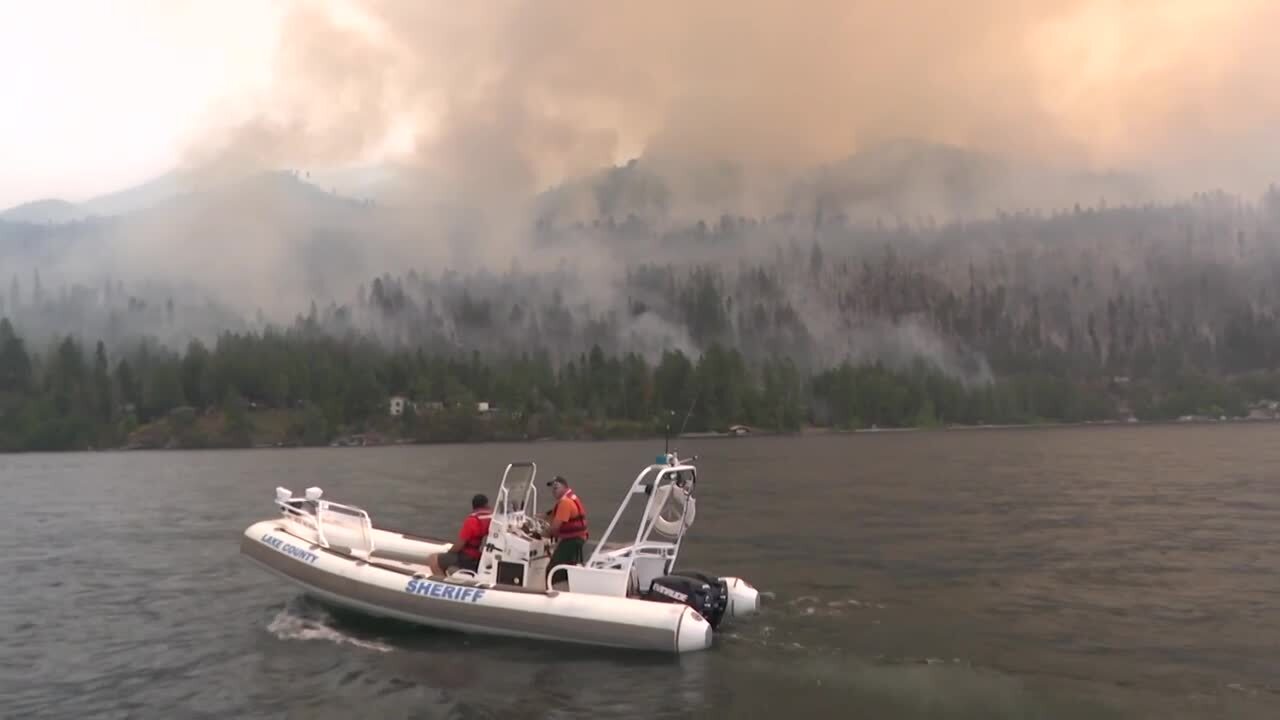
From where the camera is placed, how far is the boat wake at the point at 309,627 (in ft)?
56.3

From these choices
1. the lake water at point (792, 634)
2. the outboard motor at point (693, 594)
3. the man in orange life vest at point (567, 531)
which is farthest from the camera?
the man in orange life vest at point (567, 531)

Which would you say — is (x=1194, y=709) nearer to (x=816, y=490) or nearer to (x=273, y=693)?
(x=273, y=693)

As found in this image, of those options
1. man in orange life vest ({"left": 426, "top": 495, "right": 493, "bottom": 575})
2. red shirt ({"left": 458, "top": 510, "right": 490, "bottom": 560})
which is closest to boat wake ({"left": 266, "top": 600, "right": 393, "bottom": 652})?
man in orange life vest ({"left": 426, "top": 495, "right": 493, "bottom": 575})

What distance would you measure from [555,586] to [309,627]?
5.63m

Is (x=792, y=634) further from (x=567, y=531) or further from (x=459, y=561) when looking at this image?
(x=459, y=561)

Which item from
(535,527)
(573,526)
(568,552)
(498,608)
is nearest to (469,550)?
(535,527)

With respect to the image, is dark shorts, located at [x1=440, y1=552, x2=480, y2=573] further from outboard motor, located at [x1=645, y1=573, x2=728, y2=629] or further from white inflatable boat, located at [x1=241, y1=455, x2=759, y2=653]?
outboard motor, located at [x1=645, y1=573, x2=728, y2=629]

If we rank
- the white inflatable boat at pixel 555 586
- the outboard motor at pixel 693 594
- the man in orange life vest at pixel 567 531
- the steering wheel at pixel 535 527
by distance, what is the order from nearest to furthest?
the white inflatable boat at pixel 555 586
the outboard motor at pixel 693 594
the man in orange life vest at pixel 567 531
the steering wheel at pixel 535 527

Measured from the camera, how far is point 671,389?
19838 cm

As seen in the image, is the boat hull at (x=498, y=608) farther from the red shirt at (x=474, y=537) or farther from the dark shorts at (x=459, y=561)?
the red shirt at (x=474, y=537)

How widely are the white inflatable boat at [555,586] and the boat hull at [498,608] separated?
0.02m

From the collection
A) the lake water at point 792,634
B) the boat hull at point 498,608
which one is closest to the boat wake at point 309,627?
the lake water at point 792,634

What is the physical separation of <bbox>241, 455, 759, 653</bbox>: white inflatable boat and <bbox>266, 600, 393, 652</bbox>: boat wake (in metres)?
0.59

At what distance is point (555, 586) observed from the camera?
16.6 meters
